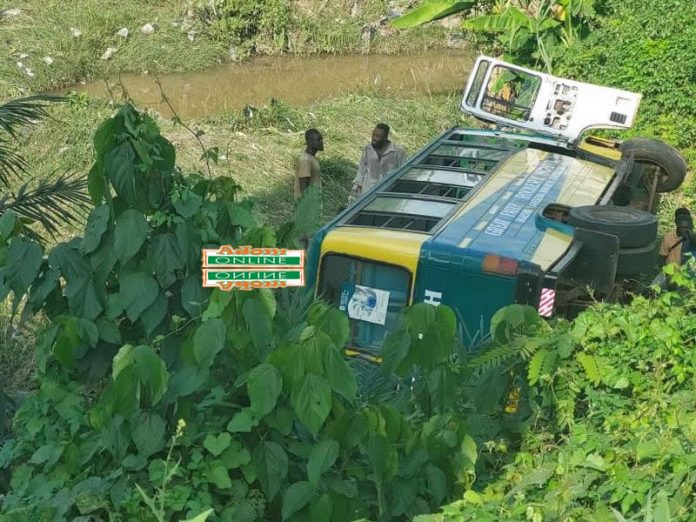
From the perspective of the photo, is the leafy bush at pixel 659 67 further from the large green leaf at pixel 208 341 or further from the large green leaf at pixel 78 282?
the large green leaf at pixel 208 341

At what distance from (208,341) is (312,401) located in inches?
18.8

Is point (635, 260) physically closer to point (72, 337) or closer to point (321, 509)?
point (321, 509)

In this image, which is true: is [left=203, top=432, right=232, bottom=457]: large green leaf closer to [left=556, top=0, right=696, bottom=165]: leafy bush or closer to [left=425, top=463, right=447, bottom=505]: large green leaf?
[left=425, top=463, right=447, bottom=505]: large green leaf

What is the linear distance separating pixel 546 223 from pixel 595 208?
1.14 feet

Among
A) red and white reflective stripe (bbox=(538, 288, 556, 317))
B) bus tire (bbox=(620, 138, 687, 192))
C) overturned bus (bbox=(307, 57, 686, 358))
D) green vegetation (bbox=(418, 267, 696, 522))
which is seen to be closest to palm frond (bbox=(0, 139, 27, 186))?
overturned bus (bbox=(307, 57, 686, 358))

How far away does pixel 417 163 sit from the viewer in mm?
8508

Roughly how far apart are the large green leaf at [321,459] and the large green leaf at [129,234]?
1.17 m

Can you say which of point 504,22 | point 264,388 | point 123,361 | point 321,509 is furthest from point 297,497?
point 504,22

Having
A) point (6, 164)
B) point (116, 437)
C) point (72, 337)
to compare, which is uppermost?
point (72, 337)

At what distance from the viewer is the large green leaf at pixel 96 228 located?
463cm

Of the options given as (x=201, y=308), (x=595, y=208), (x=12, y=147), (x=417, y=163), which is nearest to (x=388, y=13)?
(x=12, y=147)

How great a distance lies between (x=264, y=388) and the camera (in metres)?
3.96

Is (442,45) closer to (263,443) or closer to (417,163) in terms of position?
(417,163)

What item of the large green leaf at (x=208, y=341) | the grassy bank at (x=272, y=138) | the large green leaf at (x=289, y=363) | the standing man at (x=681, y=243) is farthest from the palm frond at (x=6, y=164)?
the standing man at (x=681, y=243)
